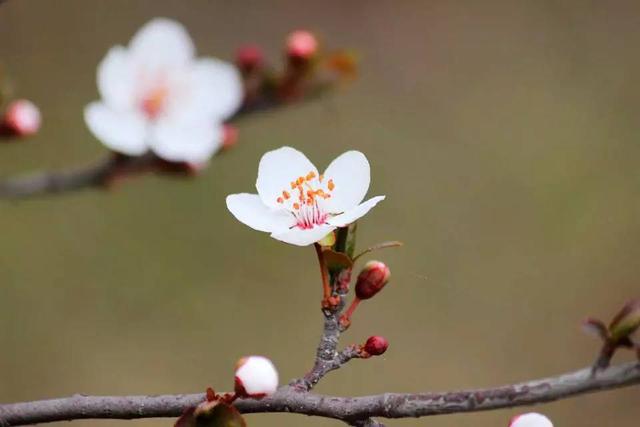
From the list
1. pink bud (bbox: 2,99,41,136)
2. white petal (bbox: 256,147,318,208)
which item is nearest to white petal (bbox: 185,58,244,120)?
pink bud (bbox: 2,99,41,136)

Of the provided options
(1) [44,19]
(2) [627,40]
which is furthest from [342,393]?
(2) [627,40]

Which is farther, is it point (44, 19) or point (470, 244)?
point (44, 19)

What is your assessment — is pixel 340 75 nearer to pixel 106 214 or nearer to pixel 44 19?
pixel 106 214

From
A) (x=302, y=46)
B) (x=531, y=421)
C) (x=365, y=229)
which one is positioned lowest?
(x=531, y=421)

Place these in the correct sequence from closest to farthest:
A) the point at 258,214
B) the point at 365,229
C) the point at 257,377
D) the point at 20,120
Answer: the point at 257,377, the point at 258,214, the point at 20,120, the point at 365,229

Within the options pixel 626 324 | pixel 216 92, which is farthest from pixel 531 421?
pixel 216 92

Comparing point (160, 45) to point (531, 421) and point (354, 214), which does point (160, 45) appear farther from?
point (531, 421)
